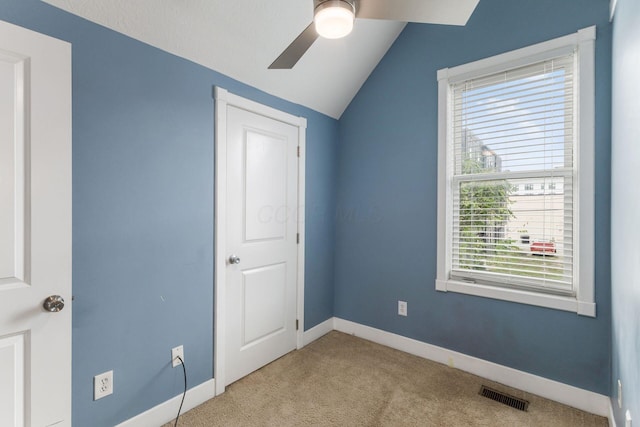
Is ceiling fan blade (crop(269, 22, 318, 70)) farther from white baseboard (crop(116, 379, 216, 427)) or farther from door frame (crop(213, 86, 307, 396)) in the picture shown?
white baseboard (crop(116, 379, 216, 427))

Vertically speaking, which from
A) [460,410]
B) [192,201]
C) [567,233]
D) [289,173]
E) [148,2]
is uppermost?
[148,2]

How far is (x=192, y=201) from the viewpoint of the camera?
197cm

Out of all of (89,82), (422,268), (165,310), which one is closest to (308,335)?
(422,268)

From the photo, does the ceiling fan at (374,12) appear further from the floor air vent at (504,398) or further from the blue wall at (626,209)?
the floor air vent at (504,398)

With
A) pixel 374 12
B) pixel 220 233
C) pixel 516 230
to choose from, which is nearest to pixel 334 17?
pixel 374 12

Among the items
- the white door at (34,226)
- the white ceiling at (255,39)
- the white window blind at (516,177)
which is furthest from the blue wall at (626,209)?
the white door at (34,226)

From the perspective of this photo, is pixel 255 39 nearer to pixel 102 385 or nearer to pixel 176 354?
pixel 176 354

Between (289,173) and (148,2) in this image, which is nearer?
(148,2)

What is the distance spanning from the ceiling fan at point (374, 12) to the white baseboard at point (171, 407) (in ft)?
6.70

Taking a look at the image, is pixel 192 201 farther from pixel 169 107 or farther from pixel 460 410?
pixel 460 410

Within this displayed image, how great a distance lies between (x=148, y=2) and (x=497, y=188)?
8.03ft

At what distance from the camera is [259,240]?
2.41 m

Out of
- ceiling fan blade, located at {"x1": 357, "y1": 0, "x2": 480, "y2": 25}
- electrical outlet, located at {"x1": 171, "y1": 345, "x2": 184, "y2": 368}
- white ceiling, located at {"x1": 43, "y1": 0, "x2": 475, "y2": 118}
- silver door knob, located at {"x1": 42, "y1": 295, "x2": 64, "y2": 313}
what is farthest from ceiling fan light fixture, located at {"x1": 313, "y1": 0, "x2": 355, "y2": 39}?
electrical outlet, located at {"x1": 171, "y1": 345, "x2": 184, "y2": 368}

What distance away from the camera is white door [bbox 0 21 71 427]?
1.18m
